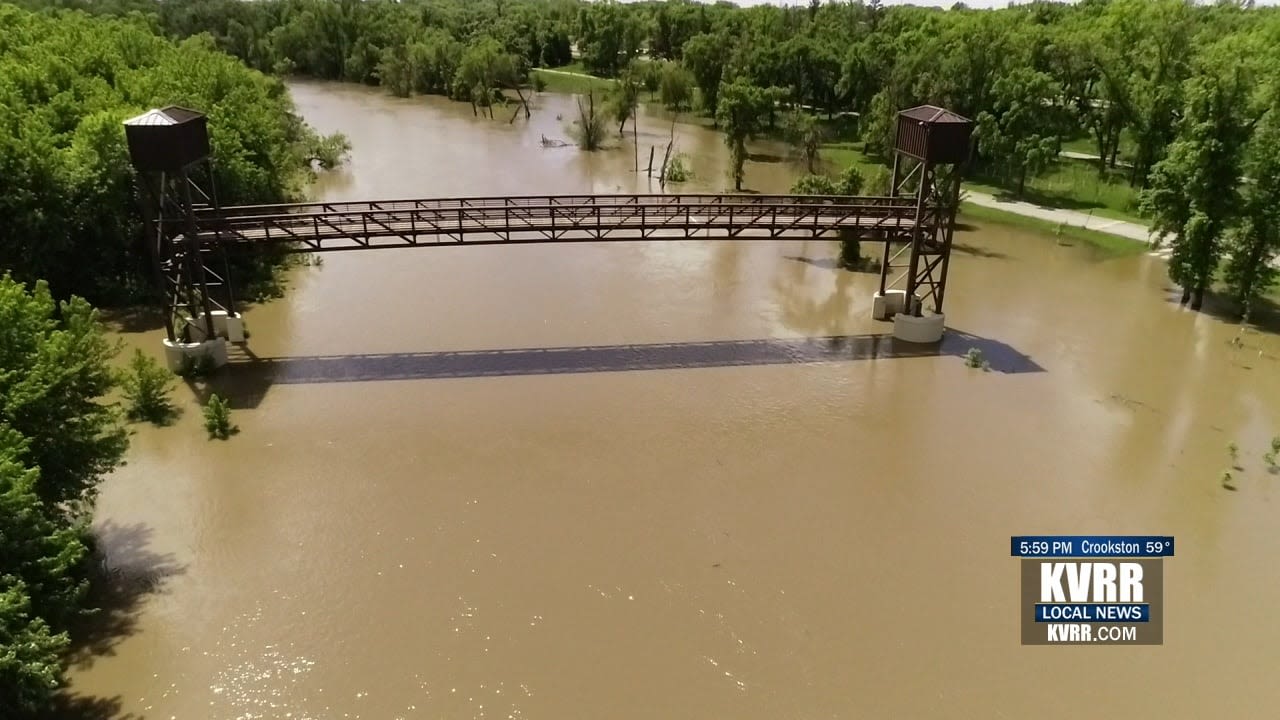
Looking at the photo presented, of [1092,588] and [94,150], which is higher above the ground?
[94,150]

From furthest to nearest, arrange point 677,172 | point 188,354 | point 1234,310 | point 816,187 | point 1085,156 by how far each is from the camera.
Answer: point 1085,156, point 677,172, point 816,187, point 1234,310, point 188,354

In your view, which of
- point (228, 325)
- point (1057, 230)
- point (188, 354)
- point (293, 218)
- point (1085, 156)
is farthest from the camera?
point (1085, 156)

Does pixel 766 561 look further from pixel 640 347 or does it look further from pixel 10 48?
pixel 10 48

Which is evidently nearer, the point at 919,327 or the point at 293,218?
the point at 293,218

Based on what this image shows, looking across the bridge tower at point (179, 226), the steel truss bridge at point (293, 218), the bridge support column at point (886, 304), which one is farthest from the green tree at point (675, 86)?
the bridge tower at point (179, 226)

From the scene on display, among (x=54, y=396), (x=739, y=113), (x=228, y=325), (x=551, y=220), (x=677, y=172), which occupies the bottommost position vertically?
(x=228, y=325)

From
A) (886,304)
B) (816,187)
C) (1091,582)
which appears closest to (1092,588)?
(1091,582)

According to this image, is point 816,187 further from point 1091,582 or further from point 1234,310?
point 1091,582

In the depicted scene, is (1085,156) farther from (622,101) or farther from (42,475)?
(42,475)
